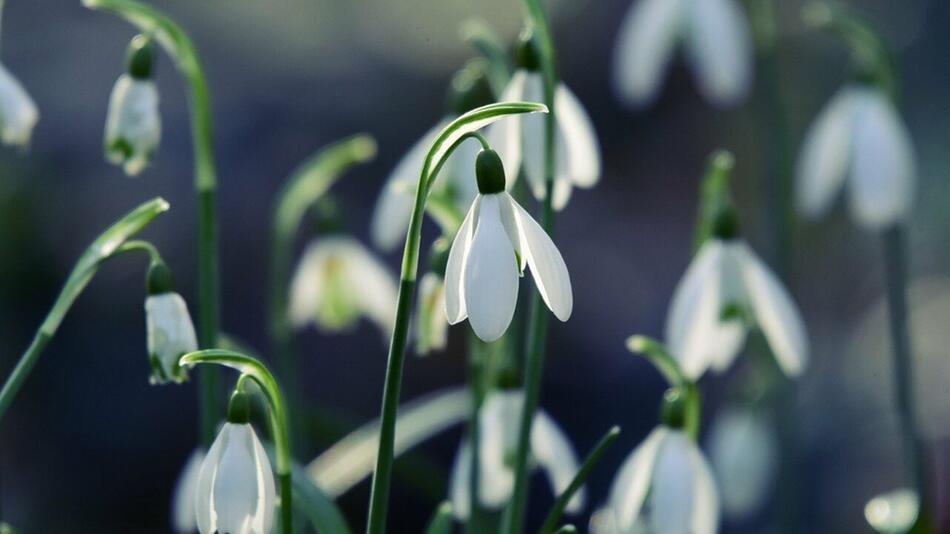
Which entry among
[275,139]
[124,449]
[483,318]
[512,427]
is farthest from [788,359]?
[275,139]

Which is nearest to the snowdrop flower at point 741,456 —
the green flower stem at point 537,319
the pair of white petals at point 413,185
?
the pair of white petals at point 413,185

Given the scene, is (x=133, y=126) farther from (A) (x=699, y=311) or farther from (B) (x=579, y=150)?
(A) (x=699, y=311)

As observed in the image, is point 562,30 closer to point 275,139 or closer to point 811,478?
point 275,139

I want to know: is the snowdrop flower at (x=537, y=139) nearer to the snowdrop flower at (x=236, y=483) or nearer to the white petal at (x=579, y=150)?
the white petal at (x=579, y=150)

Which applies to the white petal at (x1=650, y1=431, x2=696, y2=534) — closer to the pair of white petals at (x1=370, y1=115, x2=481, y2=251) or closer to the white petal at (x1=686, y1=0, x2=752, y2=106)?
the pair of white petals at (x1=370, y1=115, x2=481, y2=251)

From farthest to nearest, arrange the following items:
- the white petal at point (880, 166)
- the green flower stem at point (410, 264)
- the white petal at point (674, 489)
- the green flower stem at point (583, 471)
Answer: the white petal at point (880, 166) → the white petal at point (674, 489) → the green flower stem at point (583, 471) → the green flower stem at point (410, 264)

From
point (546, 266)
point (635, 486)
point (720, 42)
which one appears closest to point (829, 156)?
point (720, 42)

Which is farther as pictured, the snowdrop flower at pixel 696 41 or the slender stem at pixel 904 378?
the snowdrop flower at pixel 696 41

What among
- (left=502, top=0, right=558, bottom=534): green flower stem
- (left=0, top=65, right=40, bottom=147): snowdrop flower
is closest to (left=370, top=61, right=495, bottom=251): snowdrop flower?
(left=502, top=0, right=558, bottom=534): green flower stem
